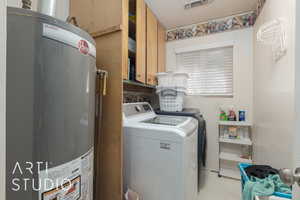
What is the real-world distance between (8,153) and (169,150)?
93 cm

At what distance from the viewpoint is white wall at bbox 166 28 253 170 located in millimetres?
2154

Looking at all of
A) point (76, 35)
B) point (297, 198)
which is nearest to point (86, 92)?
point (76, 35)

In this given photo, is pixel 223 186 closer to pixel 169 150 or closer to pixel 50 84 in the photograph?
pixel 169 150

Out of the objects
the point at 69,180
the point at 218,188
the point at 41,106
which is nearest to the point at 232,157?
the point at 218,188

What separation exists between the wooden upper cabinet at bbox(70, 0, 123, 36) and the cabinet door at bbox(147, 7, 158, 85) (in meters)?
0.76

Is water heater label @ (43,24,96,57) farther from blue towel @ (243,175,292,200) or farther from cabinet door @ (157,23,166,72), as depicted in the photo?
cabinet door @ (157,23,166,72)

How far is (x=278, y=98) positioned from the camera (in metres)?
1.17

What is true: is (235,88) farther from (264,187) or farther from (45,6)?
(45,6)

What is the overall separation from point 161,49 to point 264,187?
7.15ft

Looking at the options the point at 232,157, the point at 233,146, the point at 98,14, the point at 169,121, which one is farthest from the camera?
the point at 233,146

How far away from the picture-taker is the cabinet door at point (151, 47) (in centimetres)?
195

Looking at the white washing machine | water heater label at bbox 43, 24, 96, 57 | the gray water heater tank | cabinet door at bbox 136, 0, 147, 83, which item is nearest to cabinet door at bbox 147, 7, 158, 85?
cabinet door at bbox 136, 0, 147, 83

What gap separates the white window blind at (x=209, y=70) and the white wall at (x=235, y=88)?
0.30ft

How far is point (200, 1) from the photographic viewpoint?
1884 mm
